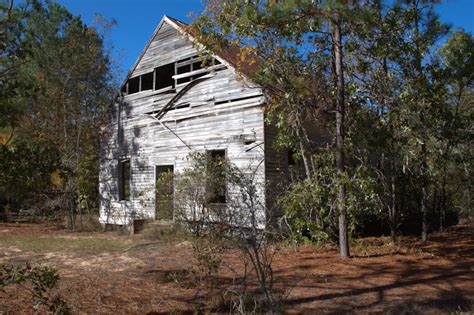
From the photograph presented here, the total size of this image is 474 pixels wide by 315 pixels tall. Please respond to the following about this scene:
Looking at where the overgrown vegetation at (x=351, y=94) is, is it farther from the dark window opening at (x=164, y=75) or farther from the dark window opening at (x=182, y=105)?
the dark window opening at (x=164, y=75)

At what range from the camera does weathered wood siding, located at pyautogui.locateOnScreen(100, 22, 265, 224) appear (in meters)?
12.5

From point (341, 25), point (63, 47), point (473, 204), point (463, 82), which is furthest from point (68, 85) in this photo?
point (473, 204)

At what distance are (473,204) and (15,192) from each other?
55.9 feet

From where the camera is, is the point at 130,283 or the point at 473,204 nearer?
the point at 130,283

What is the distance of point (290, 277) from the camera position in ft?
26.4

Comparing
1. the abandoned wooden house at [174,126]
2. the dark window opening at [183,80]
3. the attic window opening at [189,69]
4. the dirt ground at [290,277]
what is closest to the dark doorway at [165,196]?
the abandoned wooden house at [174,126]

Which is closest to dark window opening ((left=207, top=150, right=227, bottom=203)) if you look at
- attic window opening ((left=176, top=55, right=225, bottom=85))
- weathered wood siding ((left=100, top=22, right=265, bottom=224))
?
weathered wood siding ((left=100, top=22, right=265, bottom=224))

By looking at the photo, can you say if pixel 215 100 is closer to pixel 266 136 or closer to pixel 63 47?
pixel 266 136

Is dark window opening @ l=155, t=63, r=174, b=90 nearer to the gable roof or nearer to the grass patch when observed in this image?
the gable roof

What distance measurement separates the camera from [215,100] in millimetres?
13586

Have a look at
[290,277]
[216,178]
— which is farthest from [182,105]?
[290,277]

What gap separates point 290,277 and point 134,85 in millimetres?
11755

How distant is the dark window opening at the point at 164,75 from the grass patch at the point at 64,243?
6449 millimetres

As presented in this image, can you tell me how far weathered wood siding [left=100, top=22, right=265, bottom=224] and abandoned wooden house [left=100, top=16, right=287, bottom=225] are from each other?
0.03 metres
